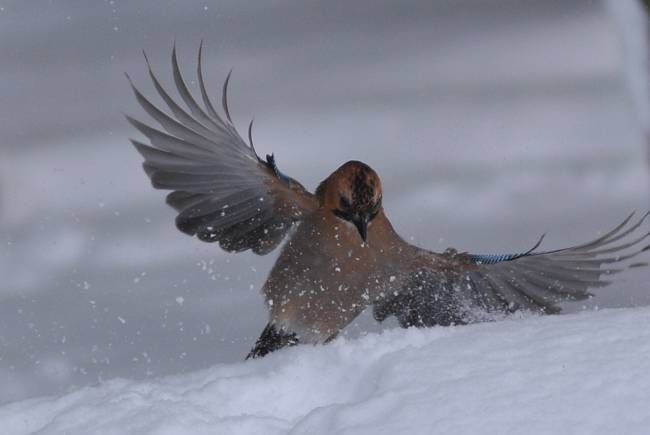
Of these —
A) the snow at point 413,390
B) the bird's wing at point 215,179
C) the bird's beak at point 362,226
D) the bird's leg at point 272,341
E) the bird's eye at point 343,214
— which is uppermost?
the bird's wing at point 215,179

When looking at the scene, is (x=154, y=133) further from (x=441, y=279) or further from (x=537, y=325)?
(x=537, y=325)

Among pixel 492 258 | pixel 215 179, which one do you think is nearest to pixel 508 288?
pixel 492 258

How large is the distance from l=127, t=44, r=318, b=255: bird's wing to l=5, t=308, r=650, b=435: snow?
147cm

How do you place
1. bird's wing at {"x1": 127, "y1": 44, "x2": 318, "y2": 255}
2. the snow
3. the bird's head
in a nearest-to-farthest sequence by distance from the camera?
1. the snow
2. the bird's head
3. bird's wing at {"x1": 127, "y1": 44, "x2": 318, "y2": 255}

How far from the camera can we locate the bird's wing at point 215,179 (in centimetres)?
507

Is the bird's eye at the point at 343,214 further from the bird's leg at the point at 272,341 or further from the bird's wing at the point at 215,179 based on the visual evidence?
the bird's leg at the point at 272,341

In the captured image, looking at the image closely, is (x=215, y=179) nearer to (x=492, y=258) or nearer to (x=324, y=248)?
(x=324, y=248)

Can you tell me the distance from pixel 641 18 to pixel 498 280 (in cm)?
143

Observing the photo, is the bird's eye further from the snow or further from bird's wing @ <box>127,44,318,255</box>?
the snow

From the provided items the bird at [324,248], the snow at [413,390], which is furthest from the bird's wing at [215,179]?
the snow at [413,390]

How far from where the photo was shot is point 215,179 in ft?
17.0

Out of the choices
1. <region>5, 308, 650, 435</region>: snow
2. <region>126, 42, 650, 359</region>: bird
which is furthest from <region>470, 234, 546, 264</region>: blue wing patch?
<region>5, 308, 650, 435</region>: snow

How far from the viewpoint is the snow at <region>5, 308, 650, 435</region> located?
9.64ft

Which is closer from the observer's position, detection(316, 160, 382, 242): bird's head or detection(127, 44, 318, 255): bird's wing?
detection(316, 160, 382, 242): bird's head
